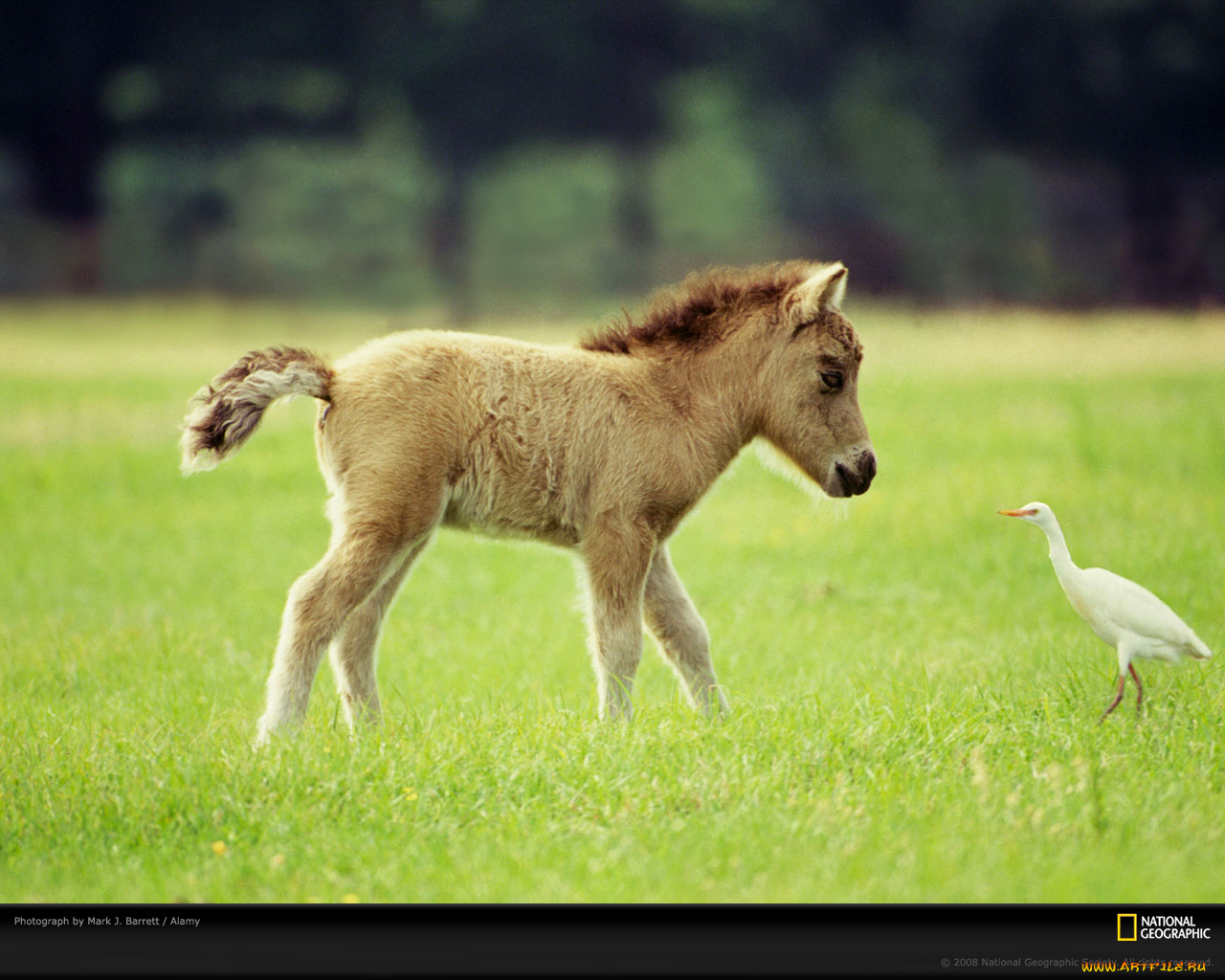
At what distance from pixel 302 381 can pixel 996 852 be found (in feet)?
11.7

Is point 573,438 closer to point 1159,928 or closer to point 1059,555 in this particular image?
point 1059,555

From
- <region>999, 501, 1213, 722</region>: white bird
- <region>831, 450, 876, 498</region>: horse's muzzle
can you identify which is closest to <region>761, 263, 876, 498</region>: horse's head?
<region>831, 450, 876, 498</region>: horse's muzzle

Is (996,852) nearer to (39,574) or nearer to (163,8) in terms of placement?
(39,574)

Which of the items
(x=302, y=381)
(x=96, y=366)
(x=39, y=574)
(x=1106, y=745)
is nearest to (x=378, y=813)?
(x=302, y=381)

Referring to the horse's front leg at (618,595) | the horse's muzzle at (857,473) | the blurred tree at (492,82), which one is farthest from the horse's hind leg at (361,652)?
the blurred tree at (492,82)

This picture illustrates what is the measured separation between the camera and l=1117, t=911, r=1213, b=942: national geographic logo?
4176 millimetres

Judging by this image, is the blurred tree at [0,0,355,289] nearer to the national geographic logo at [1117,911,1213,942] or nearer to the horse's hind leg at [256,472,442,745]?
the horse's hind leg at [256,472,442,745]

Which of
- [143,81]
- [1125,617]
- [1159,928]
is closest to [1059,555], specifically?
[1125,617]

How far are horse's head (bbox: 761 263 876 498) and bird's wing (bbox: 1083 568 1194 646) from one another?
1.48 metres

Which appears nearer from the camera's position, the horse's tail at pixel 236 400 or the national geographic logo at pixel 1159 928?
the national geographic logo at pixel 1159 928

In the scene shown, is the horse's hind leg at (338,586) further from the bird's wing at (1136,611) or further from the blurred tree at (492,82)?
the blurred tree at (492,82)

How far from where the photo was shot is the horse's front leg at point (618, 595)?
6.14 metres

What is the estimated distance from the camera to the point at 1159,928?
13.7 ft

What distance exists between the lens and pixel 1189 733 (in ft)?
18.5
